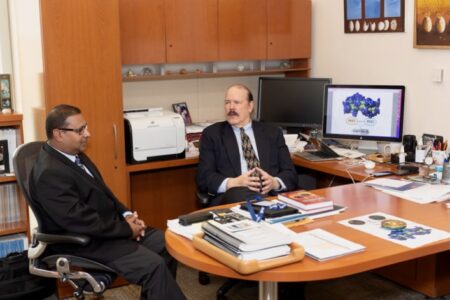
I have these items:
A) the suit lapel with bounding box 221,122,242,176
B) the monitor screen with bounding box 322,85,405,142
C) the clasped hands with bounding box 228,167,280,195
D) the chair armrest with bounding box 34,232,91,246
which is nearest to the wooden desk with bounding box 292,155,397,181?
the monitor screen with bounding box 322,85,405,142

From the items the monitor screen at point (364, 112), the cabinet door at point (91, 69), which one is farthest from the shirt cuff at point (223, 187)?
the monitor screen at point (364, 112)

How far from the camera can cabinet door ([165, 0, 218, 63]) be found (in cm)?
409

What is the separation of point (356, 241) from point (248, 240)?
476 millimetres

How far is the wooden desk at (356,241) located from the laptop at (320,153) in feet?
2.44

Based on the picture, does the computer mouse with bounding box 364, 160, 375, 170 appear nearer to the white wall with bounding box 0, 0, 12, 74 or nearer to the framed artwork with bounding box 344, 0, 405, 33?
the framed artwork with bounding box 344, 0, 405, 33

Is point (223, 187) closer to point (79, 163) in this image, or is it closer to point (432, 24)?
point (79, 163)

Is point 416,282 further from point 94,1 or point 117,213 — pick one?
point 94,1

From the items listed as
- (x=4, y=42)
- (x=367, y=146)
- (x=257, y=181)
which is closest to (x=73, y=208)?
(x=257, y=181)

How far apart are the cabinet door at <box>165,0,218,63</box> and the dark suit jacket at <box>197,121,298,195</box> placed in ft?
2.35

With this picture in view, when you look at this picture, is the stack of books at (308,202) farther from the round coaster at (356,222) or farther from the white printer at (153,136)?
the white printer at (153,136)

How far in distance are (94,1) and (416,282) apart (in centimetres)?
251

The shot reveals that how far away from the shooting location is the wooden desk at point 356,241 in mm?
2027

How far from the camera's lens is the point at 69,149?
9.65 feet

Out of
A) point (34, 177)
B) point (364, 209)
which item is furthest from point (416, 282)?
point (34, 177)
